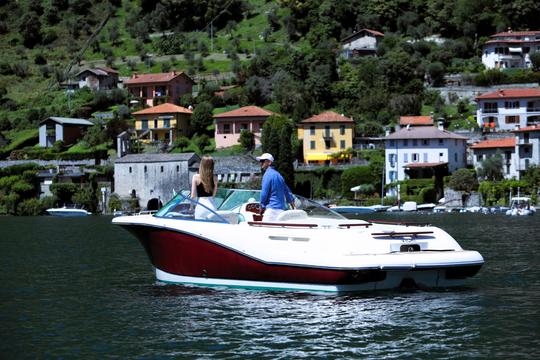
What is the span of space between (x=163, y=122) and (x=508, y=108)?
3954 centimetres

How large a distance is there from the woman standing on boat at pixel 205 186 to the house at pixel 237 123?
85.5 metres

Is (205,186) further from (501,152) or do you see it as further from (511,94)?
(511,94)

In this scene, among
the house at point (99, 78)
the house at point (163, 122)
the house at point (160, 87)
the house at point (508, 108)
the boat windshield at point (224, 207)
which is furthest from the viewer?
the house at point (99, 78)

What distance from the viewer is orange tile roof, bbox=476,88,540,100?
104m

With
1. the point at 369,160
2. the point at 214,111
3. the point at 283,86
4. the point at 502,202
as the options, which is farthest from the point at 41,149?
the point at 502,202

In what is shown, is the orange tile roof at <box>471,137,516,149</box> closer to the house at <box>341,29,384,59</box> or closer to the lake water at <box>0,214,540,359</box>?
the house at <box>341,29,384,59</box>

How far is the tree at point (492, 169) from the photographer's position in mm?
92438

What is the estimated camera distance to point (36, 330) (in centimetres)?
1877

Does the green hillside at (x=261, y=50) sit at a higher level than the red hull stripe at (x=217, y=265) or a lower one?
higher

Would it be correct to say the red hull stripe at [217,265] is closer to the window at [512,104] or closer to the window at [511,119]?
the window at [512,104]

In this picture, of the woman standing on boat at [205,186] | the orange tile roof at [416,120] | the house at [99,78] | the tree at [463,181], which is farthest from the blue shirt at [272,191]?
the house at [99,78]

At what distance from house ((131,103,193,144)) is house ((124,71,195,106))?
780cm

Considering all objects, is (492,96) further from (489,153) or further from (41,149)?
(41,149)

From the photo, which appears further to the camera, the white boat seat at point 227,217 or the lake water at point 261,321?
the white boat seat at point 227,217
